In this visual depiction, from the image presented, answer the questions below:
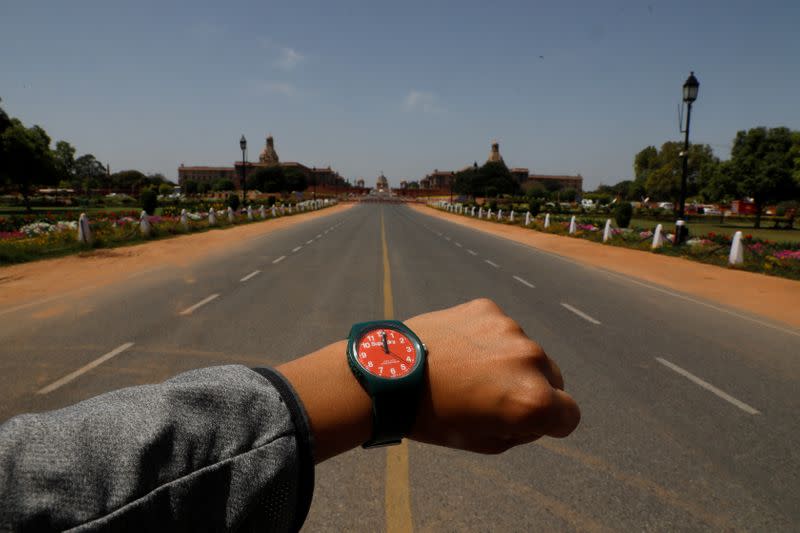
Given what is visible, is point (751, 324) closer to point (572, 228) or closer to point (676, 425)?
point (676, 425)

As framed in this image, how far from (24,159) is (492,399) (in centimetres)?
5663

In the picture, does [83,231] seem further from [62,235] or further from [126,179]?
[126,179]

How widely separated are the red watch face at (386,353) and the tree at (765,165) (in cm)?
4996

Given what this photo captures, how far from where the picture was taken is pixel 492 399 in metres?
1.28

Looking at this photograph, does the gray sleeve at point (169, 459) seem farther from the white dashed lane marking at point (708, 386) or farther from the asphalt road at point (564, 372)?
the white dashed lane marking at point (708, 386)

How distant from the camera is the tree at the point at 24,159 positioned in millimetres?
43000

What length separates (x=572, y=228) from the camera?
26969 mm

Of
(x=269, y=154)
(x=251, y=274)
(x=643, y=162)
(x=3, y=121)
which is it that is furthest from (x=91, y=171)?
(x=251, y=274)

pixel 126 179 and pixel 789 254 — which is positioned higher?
pixel 126 179

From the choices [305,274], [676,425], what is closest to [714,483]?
[676,425]

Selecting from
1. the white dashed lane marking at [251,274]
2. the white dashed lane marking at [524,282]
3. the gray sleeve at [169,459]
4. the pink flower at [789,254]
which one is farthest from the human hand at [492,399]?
the pink flower at [789,254]

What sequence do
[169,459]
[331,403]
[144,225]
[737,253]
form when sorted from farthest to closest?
1. [144,225]
2. [737,253]
3. [331,403]
4. [169,459]

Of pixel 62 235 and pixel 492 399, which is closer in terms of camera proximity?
pixel 492 399

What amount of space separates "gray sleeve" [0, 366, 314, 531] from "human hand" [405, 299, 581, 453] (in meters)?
0.42
